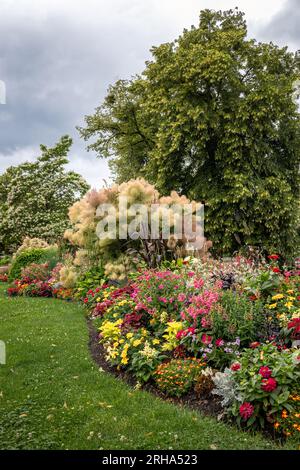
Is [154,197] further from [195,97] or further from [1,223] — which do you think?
[1,223]

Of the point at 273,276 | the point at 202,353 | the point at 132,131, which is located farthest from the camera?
the point at 132,131

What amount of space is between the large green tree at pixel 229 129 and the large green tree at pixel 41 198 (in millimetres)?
10288

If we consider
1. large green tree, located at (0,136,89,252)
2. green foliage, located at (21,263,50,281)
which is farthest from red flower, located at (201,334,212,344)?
large green tree, located at (0,136,89,252)

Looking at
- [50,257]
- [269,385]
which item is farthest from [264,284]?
[50,257]

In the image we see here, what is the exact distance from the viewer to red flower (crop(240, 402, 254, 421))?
3.92m

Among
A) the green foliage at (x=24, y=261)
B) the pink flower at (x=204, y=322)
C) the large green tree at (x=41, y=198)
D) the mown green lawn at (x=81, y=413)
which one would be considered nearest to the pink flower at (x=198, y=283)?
the pink flower at (x=204, y=322)

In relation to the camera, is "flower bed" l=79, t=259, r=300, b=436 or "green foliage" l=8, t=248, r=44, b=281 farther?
"green foliage" l=8, t=248, r=44, b=281

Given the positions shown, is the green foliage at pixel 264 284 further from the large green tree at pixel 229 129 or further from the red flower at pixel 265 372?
the large green tree at pixel 229 129

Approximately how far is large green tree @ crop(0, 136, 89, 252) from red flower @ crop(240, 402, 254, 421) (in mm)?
22204

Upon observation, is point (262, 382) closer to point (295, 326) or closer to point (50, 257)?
point (295, 326)

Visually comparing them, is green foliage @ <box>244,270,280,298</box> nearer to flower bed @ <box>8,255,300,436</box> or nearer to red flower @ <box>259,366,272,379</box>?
flower bed @ <box>8,255,300,436</box>
